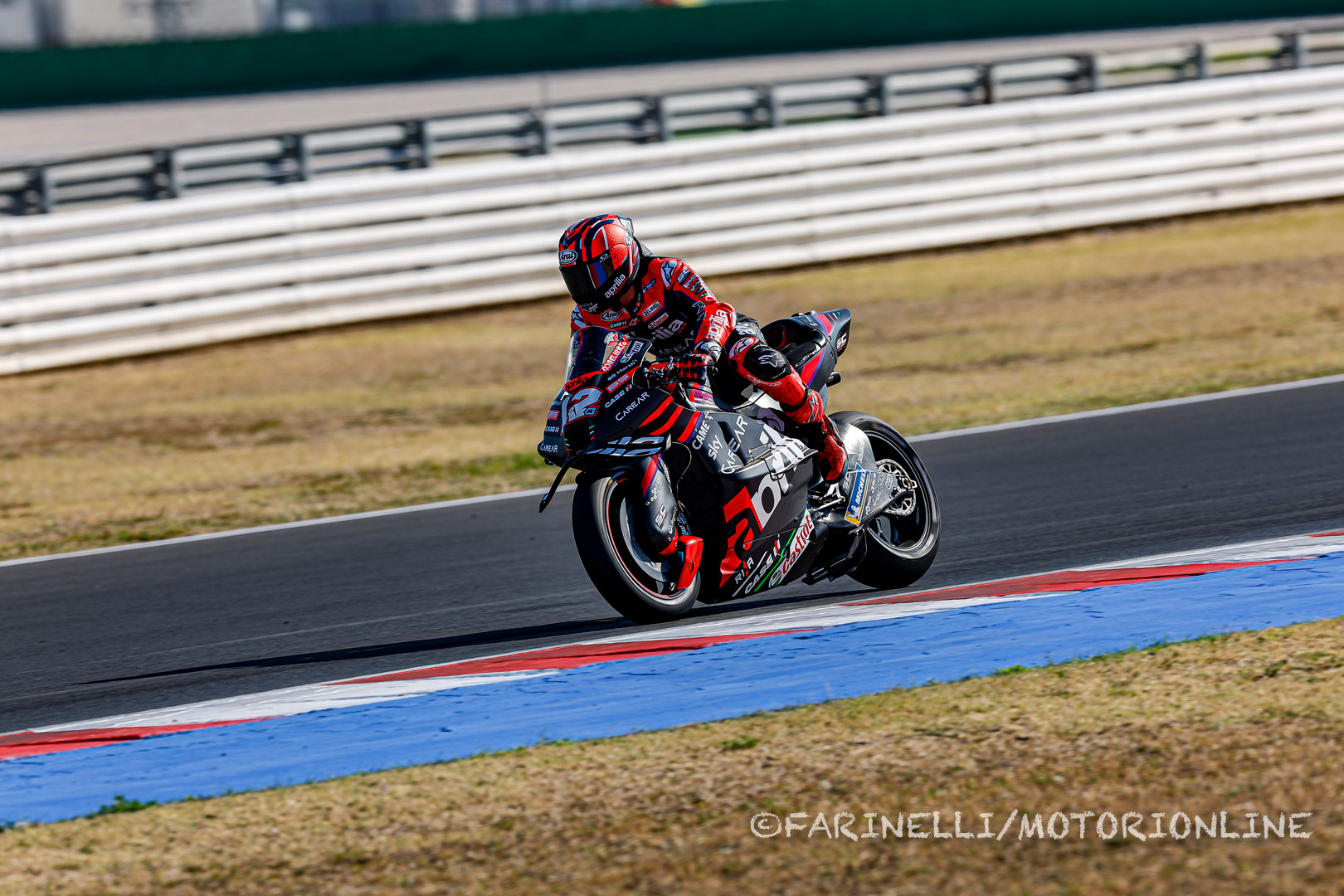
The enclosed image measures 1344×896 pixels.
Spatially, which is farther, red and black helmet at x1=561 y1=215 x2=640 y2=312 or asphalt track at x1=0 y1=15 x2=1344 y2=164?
asphalt track at x1=0 y1=15 x2=1344 y2=164

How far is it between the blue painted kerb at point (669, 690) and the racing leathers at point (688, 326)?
3.41 ft

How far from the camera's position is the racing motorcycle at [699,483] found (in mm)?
6105

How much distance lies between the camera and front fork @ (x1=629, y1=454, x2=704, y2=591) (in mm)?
6109

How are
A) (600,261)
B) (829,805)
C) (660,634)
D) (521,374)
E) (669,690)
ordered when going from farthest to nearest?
(521,374)
(660,634)
(600,261)
(669,690)
(829,805)

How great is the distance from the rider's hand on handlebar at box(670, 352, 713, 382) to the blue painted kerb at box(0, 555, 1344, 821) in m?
1.04

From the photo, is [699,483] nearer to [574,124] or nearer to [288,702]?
[288,702]

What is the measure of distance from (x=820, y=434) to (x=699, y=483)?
65 cm

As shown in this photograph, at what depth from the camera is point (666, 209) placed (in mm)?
16938

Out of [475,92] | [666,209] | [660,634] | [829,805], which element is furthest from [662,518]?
[475,92]

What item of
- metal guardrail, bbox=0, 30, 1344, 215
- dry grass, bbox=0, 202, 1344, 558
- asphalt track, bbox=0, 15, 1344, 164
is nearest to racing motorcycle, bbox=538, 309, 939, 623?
dry grass, bbox=0, 202, 1344, 558

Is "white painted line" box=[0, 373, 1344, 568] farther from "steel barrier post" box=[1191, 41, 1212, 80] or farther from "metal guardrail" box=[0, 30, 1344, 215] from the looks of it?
"steel barrier post" box=[1191, 41, 1212, 80]

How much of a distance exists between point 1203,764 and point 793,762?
1035 mm

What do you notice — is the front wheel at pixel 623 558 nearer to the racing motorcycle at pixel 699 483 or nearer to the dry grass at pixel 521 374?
the racing motorcycle at pixel 699 483

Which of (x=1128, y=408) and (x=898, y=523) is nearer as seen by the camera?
(x=898, y=523)
